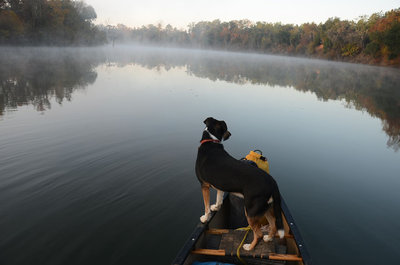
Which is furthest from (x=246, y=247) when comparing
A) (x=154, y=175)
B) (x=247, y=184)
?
(x=154, y=175)

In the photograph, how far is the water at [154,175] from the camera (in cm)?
500

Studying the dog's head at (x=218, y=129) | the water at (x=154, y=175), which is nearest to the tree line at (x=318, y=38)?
the water at (x=154, y=175)

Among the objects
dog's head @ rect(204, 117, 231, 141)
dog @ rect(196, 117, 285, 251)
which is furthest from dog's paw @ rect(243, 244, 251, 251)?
dog's head @ rect(204, 117, 231, 141)

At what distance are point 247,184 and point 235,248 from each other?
1098mm

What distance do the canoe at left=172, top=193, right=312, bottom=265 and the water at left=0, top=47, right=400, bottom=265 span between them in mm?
1110

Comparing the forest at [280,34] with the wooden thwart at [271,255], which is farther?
the forest at [280,34]

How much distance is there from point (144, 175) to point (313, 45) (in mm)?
110662

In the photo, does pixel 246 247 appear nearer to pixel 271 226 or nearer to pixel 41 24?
pixel 271 226

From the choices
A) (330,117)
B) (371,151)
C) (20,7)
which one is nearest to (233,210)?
(371,151)

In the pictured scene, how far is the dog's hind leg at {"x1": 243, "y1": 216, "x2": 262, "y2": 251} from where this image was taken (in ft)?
11.8

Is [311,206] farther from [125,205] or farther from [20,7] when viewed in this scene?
[20,7]

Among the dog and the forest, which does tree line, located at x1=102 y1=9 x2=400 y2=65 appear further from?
the dog

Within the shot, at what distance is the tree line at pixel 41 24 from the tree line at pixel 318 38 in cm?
8265

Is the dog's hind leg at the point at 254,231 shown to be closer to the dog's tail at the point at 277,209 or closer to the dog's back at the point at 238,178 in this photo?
the dog's back at the point at 238,178
